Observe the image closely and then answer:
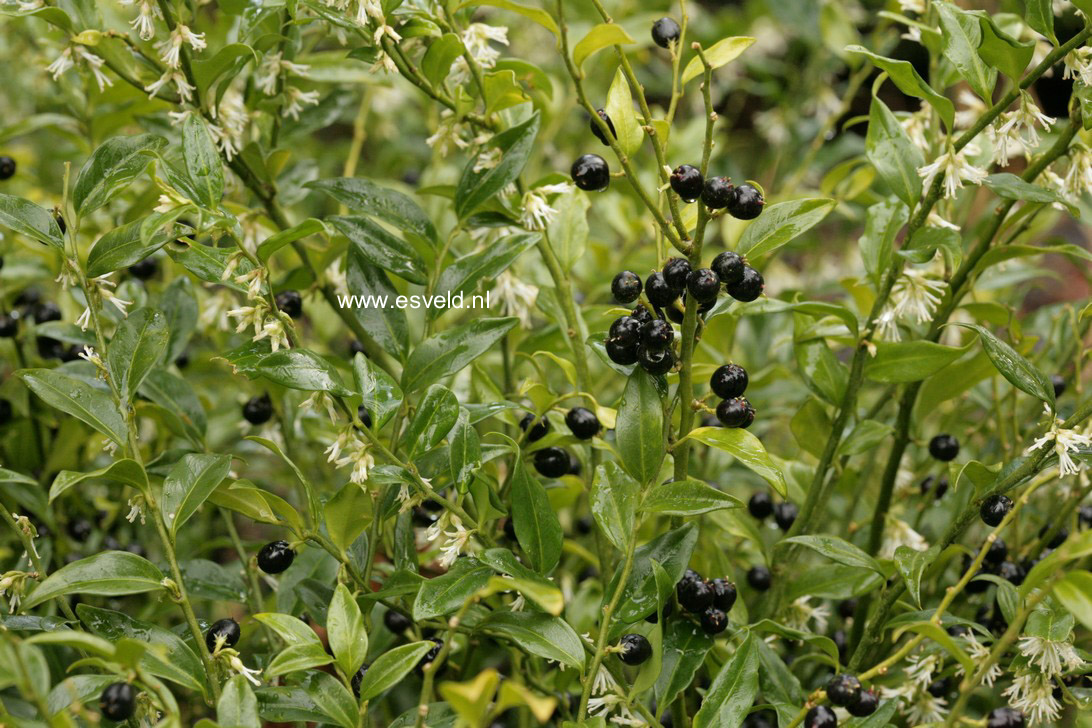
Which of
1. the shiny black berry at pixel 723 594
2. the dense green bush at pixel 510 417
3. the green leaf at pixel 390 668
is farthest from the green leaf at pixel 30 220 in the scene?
the shiny black berry at pixel 723 594

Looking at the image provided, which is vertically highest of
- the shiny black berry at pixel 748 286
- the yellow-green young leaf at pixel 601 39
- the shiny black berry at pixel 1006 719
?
the yellow-green young leaf at pixel 601 39

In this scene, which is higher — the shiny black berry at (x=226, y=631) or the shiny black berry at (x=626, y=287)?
the shiny black berry at (x=626, y=287)

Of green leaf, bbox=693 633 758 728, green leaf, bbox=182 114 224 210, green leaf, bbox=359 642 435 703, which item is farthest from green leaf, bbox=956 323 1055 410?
green leaf, bbox=182 114 224 210

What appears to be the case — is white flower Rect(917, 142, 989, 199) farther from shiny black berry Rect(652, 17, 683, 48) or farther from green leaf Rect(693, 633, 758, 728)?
green leaf Rect(693, 633, 758, 728)

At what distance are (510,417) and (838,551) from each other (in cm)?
35

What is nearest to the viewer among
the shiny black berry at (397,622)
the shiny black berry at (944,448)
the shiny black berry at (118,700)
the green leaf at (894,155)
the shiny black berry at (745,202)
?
the shiny black berry at (118,700)

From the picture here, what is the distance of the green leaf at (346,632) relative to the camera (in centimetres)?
80

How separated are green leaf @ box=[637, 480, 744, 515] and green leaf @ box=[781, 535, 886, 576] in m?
0.14

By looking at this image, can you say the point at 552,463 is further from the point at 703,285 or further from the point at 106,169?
the point at 106,169

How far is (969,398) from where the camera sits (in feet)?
4.56

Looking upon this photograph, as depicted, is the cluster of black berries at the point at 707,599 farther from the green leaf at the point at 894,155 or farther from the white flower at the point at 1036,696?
the green leaf at the point at 894,155

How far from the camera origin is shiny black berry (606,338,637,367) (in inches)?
33.3

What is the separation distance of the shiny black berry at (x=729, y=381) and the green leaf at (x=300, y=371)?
12.7 inches

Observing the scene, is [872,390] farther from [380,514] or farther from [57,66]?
[57,66]
